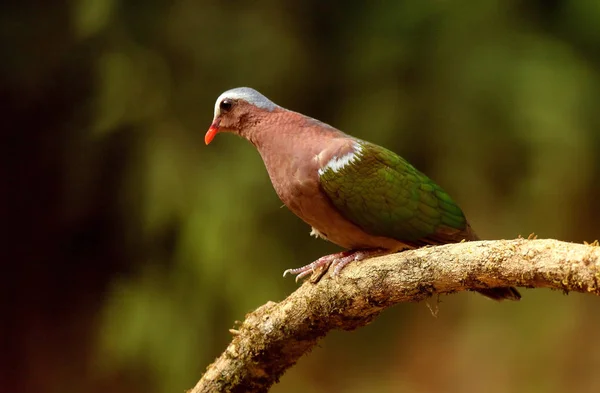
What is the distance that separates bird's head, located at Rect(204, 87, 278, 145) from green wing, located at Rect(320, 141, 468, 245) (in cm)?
33

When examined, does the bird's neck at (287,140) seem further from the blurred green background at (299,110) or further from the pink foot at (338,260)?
the blurred green background at (299,110)

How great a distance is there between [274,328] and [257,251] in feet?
3.96

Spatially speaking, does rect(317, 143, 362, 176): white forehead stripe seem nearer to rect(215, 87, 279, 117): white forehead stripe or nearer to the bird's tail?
rect(215, 87, 279, 117): white forehead stripe

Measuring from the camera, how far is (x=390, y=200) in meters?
1.99

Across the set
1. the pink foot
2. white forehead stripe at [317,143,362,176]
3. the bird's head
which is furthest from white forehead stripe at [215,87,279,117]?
the pink foot

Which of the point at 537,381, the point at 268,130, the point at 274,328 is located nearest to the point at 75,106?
the point at 268,130

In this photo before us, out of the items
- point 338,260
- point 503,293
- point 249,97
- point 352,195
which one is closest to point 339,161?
point 352,195

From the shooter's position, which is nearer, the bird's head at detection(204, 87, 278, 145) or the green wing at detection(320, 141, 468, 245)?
the green wing at detection(320, 141, 468, 245)

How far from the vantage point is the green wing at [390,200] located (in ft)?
6.37

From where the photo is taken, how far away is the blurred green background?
306cm

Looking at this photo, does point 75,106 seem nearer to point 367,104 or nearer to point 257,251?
point 257,251

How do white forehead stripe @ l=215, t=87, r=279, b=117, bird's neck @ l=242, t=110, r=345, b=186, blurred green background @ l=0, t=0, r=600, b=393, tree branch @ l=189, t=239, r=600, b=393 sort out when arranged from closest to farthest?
tree branch @ l=189, t=239, r=600, b=393 < bird's neck @ l=242, t=110, r=345, b=186 < white forehead stripe @ l=215, t=87, r=279, b=117 < blurred green background @ l=0, t=0, r=600, b=393

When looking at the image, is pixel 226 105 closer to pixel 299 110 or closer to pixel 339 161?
pixel 339 161

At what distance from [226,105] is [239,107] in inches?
1.6
